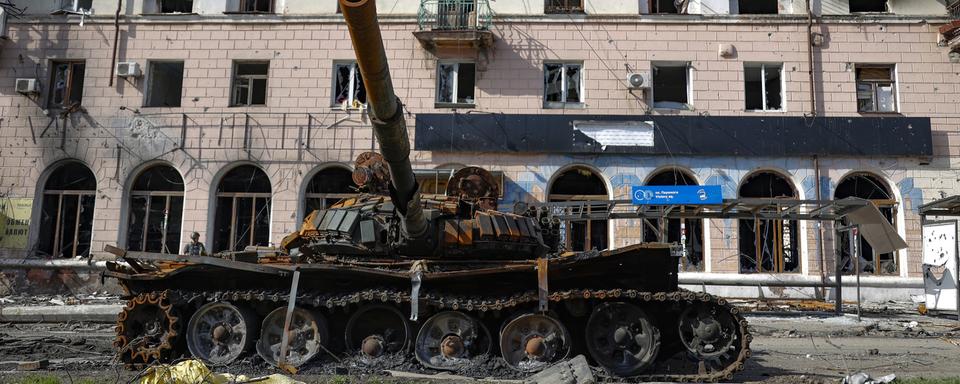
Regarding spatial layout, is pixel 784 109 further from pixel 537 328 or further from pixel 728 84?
pixel 537 328

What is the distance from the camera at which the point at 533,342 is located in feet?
28.5

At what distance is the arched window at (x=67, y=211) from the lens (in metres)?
20.1

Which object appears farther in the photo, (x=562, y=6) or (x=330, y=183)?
(x=562, y=6)

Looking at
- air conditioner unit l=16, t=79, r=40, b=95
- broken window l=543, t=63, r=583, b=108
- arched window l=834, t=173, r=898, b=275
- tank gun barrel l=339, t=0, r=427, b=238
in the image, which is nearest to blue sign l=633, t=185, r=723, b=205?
broken window l=543, t=63, r=583, b=108

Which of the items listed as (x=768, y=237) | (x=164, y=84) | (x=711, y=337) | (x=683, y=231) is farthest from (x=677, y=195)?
(x=164, y=84)

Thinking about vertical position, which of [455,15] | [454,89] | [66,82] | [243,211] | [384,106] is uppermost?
[455,15]

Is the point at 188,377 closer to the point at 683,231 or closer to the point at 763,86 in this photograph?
the point at 683,231

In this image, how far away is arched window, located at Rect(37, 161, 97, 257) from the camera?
20.1 metres

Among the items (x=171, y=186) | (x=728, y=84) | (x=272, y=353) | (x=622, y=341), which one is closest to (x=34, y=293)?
(x=171, y=186)

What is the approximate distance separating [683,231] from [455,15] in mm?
8683

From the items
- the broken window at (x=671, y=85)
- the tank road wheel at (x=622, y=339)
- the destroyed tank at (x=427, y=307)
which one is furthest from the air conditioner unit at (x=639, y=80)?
the tank road wheel at (x=622, y=339)

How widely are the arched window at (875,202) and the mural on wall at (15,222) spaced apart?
22.4m

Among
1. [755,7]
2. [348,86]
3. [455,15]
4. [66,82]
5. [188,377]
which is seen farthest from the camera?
[66,82]

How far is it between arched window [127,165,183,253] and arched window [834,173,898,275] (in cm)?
1827
